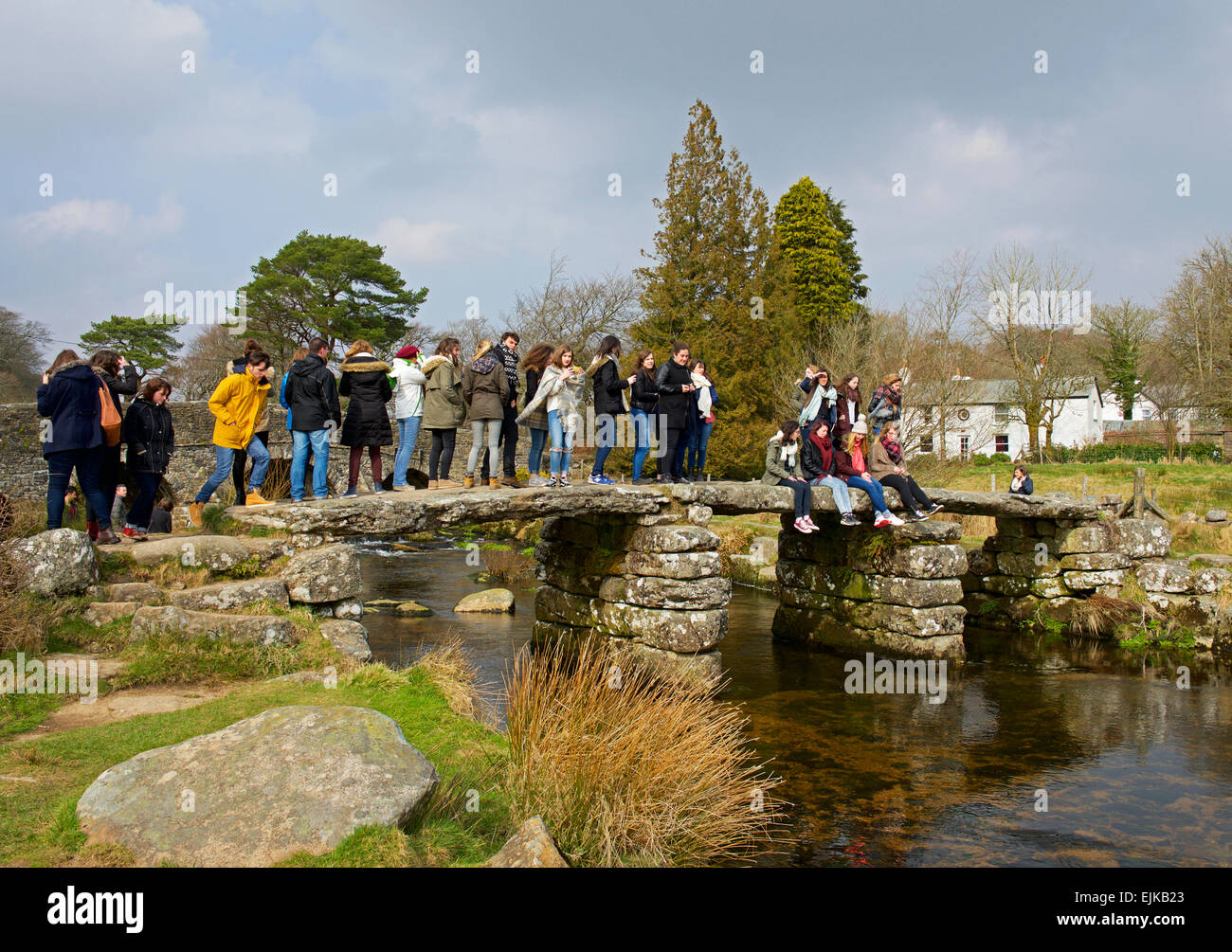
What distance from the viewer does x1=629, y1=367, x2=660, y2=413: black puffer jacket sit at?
11.3m

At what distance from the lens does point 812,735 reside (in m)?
9.69

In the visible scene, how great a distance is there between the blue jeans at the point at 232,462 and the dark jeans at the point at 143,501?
48 cm

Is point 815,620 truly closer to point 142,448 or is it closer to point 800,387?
point 800,387

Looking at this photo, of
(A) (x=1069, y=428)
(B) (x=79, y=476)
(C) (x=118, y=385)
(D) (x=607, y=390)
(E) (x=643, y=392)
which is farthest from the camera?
(A) (x=1069, y=428)

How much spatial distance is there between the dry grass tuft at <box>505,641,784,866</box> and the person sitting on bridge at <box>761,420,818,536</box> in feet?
18.9

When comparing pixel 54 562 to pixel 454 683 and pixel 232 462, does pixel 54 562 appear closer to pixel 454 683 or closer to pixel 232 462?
pixel 232 462

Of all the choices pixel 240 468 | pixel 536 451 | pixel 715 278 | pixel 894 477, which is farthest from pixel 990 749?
pixel 715 278

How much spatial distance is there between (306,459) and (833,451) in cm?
760

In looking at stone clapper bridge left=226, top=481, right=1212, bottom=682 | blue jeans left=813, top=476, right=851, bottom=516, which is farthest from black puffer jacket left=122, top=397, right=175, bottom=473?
blue jeans left=813, top=476, right=851, bottom=516

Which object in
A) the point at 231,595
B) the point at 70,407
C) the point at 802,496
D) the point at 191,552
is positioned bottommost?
the point at 231,595

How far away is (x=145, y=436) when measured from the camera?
875cm

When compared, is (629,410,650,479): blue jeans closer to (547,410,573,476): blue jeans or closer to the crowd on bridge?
the crowd on bridge
